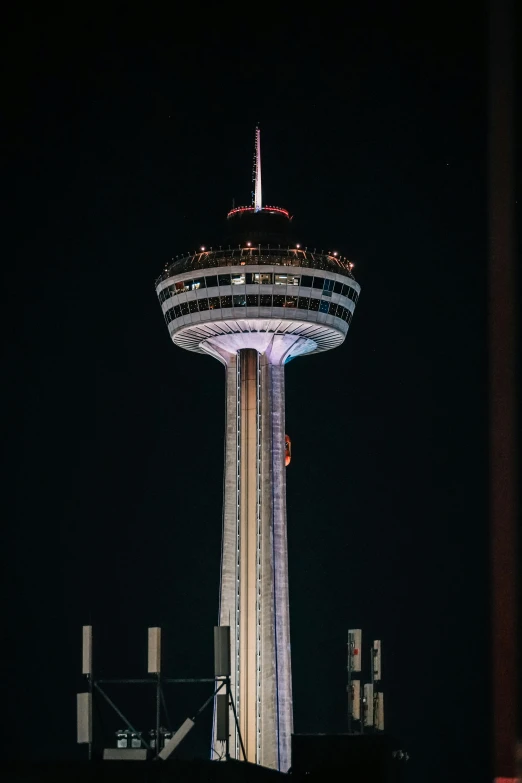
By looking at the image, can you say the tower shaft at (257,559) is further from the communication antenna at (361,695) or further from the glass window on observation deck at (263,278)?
the communication antenna at (361,695)

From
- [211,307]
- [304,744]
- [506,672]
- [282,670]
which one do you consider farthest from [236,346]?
[304,744]

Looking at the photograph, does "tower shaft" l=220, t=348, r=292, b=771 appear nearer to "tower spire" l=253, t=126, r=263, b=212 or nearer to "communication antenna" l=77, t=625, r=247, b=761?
"tower spire" l=253, t=126, r=263, b=212

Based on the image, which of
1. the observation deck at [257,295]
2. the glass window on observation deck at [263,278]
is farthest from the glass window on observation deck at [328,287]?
the glass window on observation deck at [263,278]

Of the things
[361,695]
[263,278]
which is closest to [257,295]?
[263,278]

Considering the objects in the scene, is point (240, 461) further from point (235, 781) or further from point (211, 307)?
point (235, 781)

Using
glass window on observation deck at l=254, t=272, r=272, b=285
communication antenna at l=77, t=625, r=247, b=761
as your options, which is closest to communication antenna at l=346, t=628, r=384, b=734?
communication antenna at l=77, t=625, r=247, b=761
